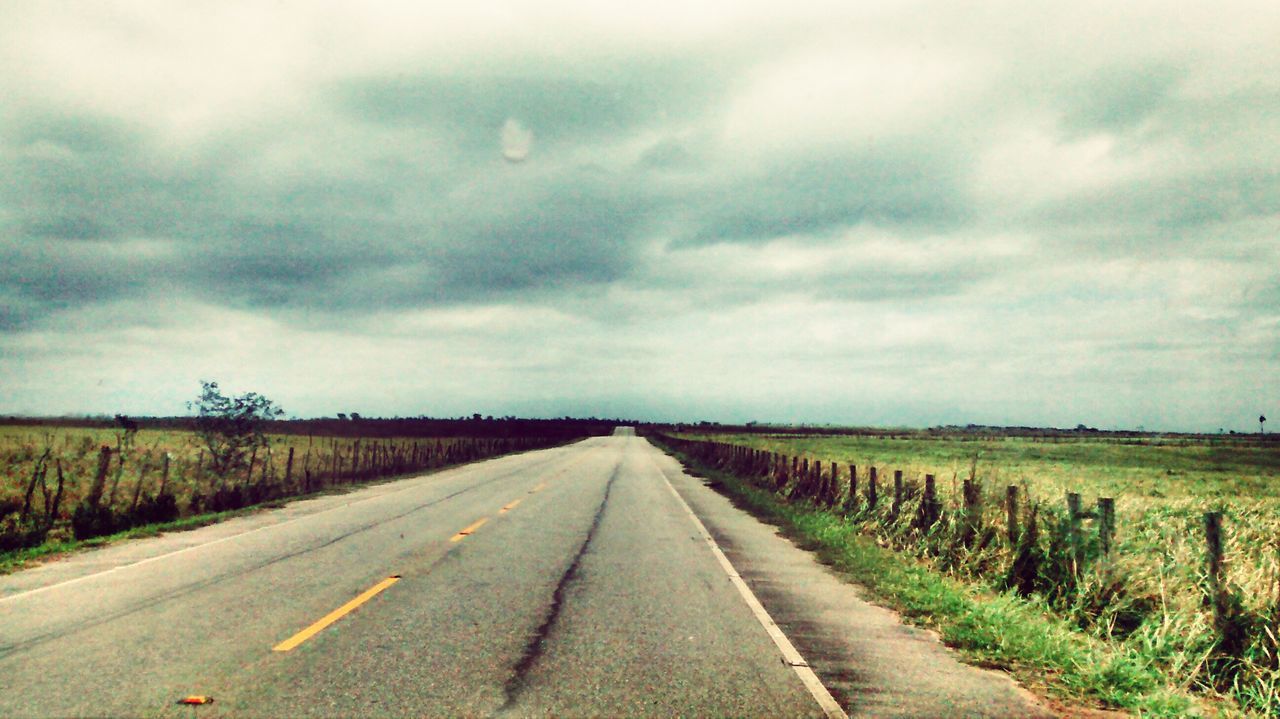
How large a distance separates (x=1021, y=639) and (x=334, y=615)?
268 inches

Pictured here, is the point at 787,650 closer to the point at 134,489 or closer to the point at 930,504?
the point at 930,504

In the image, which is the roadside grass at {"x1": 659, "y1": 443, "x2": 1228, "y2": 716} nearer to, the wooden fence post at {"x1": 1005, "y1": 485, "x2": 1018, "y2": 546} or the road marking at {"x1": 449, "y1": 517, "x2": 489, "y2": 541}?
the wooden fence post at {"x1": 1005, "y1": 485, "x2": 1018, "y2": 546}

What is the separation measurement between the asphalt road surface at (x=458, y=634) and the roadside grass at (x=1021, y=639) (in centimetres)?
46

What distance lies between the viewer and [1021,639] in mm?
6988

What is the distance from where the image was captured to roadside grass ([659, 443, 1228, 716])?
5.77 meters

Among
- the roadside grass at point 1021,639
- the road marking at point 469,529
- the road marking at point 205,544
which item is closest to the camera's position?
the roadside grass at point 1021,639

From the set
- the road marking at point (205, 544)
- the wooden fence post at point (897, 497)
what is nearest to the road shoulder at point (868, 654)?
the wooden fence post at point (897, 497)

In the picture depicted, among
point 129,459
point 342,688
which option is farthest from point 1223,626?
point 129,459

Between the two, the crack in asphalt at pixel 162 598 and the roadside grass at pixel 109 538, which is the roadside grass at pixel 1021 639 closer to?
the crack in asphalt at pixel 162 598

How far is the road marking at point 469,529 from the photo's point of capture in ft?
42.2

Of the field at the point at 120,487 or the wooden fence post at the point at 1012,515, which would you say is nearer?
the wooden fence post at the point at 1012,515

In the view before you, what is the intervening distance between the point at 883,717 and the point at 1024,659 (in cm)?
238

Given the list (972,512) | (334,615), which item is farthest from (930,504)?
(334,615)

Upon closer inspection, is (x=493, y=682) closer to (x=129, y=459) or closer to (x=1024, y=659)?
(x=1024, y=659)
